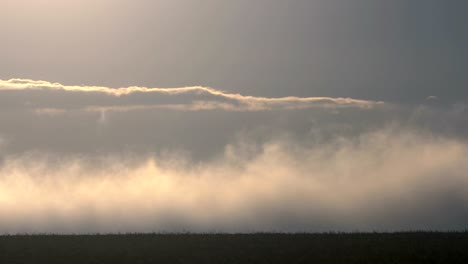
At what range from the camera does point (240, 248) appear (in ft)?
211

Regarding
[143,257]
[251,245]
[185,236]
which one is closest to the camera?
[143,257]

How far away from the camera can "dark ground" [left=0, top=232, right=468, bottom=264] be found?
59.0 meters

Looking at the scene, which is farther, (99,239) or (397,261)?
(99,239)

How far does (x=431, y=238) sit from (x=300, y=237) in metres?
10.9

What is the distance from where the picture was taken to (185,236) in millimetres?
71188

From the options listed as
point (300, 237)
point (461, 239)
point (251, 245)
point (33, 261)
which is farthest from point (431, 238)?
point (33, 261)

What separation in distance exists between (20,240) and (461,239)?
120 feet

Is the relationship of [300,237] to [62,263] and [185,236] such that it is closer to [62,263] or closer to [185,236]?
[185,236]

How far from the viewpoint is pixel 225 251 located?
6300 centimetres

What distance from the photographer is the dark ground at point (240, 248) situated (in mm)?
58969

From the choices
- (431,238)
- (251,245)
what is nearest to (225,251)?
(251,245)

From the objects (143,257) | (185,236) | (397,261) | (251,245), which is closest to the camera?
(397,261)

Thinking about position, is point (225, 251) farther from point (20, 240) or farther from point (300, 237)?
point (20, 240)

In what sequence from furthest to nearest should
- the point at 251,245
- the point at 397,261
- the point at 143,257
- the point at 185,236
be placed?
the point at 185,236 → the point at 251,245 → the point at 143,257 → the point at 397,261
